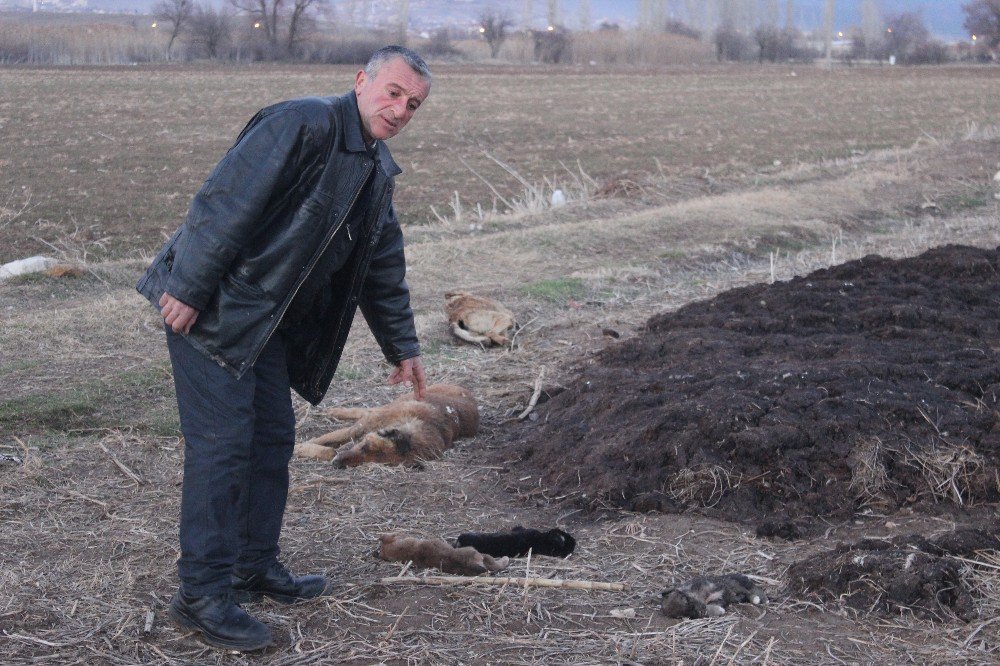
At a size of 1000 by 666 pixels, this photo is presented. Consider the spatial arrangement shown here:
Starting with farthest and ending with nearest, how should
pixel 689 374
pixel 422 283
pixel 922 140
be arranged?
pixel 922 140 < pixel 422 283 < pixel 689 374

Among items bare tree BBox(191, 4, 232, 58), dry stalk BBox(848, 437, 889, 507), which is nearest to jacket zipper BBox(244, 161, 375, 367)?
dry stalk BBox(848, 437, 889, 507)

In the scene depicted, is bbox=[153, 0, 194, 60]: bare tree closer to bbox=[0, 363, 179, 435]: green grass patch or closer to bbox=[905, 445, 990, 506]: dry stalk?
bbox=[0, 363, 179, 435]: green grass patch

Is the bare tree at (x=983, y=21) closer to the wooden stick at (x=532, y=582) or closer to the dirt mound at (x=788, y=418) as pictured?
the dirt mound at (x=788, y=418)

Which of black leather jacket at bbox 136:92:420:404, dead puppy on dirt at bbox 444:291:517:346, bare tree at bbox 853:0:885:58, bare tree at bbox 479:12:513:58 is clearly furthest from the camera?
bare tree at bbox 853:0:885:58

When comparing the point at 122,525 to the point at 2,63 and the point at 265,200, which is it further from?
the point at 2,63

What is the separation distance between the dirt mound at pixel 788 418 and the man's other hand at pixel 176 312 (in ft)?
7.32

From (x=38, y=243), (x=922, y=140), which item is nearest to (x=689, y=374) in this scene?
(x=38, y=243)

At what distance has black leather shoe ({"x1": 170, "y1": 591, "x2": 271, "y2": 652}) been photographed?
135 inches

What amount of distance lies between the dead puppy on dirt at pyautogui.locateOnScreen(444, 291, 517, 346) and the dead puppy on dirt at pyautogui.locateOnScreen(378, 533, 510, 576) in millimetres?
3512

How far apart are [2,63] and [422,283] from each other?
A: 175ft

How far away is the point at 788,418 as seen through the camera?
497 cm

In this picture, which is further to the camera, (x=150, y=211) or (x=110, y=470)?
(x=150, y=211)

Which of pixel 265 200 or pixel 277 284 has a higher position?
pixel 265 200

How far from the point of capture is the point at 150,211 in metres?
16.5
